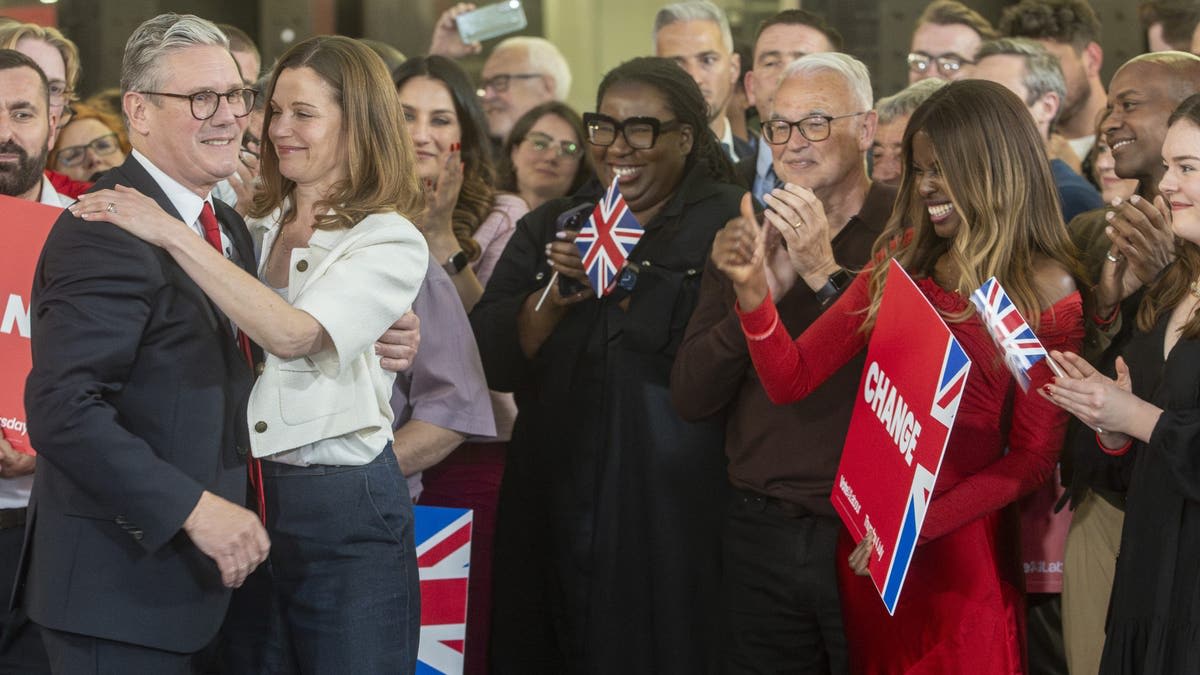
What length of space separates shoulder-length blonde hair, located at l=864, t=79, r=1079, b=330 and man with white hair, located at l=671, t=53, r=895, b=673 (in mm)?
277

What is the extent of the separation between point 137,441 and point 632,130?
169 centimetres

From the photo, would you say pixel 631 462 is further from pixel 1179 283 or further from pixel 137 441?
pixel 137 441

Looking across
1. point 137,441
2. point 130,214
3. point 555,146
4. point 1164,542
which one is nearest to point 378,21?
point 555,146

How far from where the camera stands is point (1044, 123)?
4469 millimetres

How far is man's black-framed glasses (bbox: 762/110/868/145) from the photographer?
3.48m

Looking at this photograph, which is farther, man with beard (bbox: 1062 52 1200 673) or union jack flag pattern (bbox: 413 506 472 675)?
union jack flag pattern (bbox: 413 506 472 675)

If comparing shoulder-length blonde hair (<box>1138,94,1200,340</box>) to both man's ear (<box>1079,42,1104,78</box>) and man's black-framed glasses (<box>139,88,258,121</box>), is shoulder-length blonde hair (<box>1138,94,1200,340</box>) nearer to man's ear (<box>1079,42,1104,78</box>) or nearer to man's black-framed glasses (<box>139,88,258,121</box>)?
man's black-framed glasses (<box>139,88,258,121</box>)

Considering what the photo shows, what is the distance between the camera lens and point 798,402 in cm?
332

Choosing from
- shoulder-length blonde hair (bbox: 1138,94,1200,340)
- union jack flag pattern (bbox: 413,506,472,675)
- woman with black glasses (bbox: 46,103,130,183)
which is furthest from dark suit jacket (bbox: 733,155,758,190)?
woman with black glasses (bbox: 46,103,130,183)

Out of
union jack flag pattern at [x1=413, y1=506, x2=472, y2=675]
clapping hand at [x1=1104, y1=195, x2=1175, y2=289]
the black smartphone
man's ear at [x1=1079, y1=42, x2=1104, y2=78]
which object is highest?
man's ear at [x1=1079, y1=42, x2=1104, y2=78]

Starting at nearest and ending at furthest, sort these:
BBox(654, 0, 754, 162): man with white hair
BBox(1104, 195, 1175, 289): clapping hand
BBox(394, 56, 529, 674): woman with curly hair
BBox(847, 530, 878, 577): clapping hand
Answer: BBox(847, 530, 878, 577): clapping hand
BBox(1104, 195, 1175, 289): clapping hand
BBox(394, 56, 529, 674): woman with curly hair
BBox(654, 0, 754, 162): man with white hair

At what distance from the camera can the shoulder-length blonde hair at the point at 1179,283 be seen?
2.81m

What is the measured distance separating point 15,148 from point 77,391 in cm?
131

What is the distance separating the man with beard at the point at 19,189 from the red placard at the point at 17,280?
0.03m
